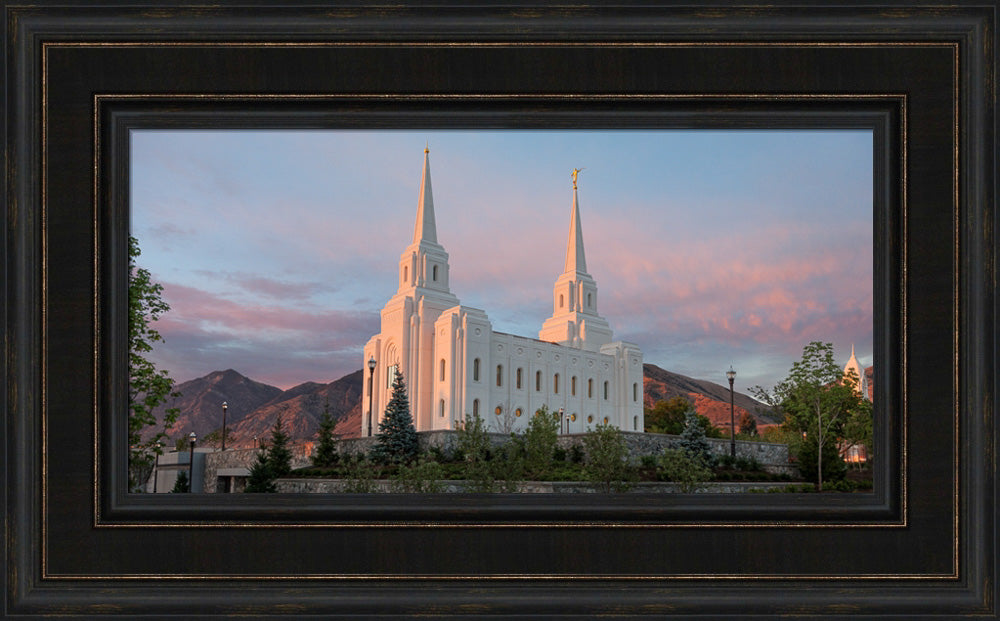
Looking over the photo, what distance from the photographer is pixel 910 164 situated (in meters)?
3.58

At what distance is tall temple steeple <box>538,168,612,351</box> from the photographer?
127 ft

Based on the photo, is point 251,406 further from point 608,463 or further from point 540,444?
point 608,463

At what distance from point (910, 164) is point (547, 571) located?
274 centimetres

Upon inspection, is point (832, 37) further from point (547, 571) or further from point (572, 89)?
point (547, 571)

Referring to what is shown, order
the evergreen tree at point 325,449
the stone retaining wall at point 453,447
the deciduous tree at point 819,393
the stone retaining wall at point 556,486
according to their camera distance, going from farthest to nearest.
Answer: the stone retaining wall at point 453,447
the evergreen tree at point 325,449
the deciduous tree at point 819,393
the stone retaining wall at point 556,486

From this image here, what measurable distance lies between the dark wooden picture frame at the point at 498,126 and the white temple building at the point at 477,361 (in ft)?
77.0

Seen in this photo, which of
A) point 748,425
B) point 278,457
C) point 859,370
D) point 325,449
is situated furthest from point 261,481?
point 748,425

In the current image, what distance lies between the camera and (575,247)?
37656 millimetres

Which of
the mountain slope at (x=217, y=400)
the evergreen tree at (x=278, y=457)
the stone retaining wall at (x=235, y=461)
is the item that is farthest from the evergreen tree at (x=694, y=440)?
the mountain slope at (x=217, y=400)

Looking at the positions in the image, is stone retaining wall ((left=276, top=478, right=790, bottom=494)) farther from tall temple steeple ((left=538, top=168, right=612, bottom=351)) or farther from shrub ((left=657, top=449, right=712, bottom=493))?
tall temple steeple ((left=538, top=168, right=612, bottom=351))

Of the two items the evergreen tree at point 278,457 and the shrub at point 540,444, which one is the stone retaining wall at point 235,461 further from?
the shrub at point 540,444

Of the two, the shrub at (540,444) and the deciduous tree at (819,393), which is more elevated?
the deciduous tree at (819,393)

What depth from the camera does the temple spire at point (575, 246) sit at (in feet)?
117

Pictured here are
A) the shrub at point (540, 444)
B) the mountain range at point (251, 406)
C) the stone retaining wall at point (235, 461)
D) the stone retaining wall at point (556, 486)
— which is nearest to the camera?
the stone retaining wall at point (556, 486)
